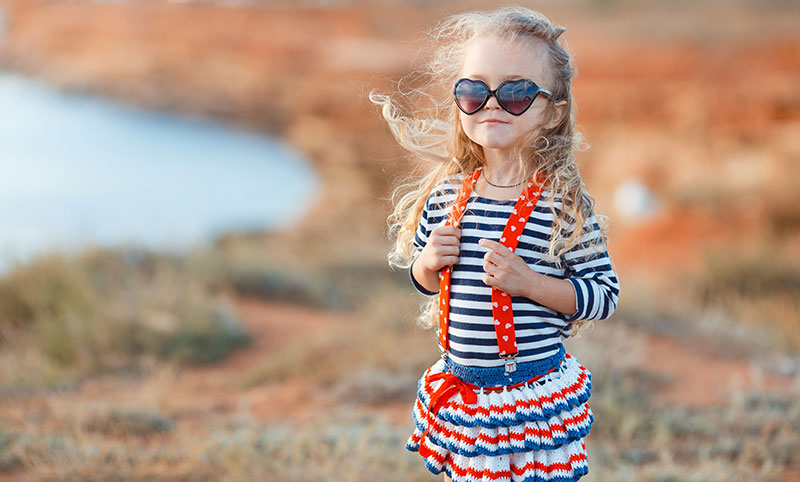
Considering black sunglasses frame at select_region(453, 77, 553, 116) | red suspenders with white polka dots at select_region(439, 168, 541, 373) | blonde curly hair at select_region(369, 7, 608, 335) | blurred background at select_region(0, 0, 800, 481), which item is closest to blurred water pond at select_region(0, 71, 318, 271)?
blurred background at select_region(0, 0, 800, 481)

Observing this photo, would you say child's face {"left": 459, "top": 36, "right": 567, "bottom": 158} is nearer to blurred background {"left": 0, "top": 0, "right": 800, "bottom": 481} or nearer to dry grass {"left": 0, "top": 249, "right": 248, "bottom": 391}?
blurred background {"left": 0, "top": 0, "right": 800, "bottom": 481}

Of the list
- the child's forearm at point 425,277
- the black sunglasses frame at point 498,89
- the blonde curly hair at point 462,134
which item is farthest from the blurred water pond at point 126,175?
the black sunglasses frame at point 498,89

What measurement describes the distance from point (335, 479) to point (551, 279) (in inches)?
67.3

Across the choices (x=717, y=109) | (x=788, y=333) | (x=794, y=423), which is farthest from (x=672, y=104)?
(x=794, y=423)

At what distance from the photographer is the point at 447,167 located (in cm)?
221

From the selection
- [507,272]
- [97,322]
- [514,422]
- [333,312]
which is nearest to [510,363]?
[514,422]

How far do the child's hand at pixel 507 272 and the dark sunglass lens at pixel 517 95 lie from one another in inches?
13.5

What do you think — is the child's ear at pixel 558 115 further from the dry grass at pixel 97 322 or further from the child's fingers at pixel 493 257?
the dry grass at pixel 97 322

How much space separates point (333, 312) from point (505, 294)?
17.1ft

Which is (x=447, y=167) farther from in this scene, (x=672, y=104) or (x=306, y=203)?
(x=672, y=104)

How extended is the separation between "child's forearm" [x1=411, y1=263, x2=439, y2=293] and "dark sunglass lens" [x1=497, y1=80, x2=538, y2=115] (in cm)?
47

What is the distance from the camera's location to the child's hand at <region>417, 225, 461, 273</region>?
6.42ft

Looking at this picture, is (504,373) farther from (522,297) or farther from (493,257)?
(493,257)

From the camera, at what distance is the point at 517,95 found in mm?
1917
